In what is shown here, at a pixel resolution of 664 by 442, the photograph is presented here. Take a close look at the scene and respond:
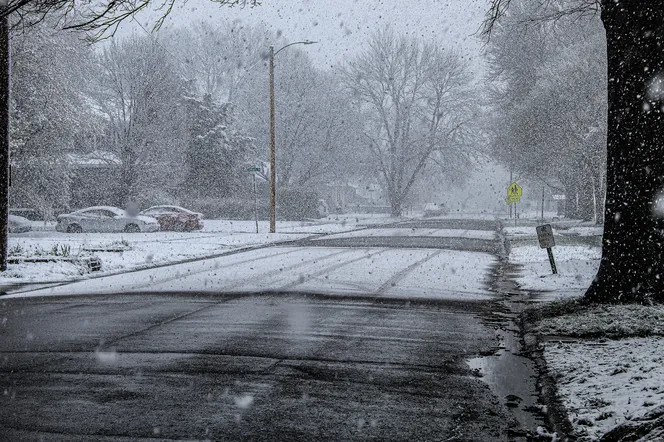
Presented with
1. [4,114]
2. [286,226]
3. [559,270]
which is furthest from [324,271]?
[286,226]

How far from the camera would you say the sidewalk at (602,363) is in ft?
14.6

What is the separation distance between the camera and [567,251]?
19.7 m

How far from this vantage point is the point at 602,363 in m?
5.98

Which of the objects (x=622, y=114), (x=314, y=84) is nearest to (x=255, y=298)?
(x=622, y=114)

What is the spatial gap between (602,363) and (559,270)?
9.35 metres

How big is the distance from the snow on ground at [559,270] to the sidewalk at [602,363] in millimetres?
1033

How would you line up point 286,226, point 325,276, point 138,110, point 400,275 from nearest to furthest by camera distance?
point 325,276 → point 400,275 → point 286,226 → point 138,110

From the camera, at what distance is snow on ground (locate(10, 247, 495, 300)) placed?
12.4 m

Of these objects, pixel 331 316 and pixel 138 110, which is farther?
pixel 138 110

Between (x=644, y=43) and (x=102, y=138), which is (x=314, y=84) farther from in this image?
(x=644, y=43)

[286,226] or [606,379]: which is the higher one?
[286,226]

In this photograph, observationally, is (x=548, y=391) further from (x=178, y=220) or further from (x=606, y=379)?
(x=178, y=220)

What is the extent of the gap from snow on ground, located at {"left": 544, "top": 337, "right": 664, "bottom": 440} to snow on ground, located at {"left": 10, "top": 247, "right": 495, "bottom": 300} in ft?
15.8

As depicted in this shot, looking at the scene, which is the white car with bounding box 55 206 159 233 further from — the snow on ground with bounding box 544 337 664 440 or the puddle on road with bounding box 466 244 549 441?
the snow on ground with bounding box 544 337 664 440
